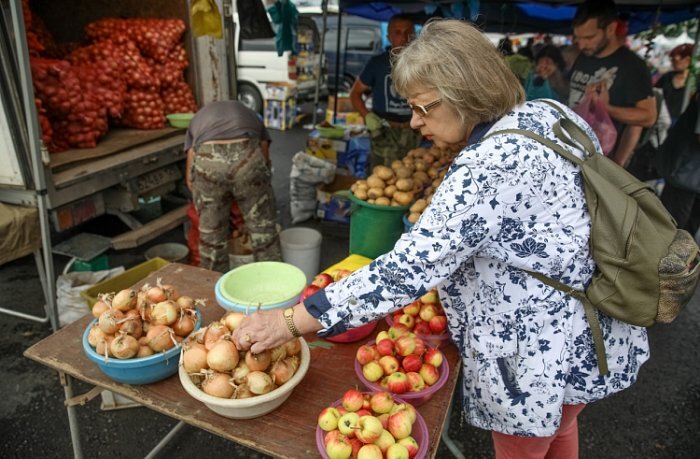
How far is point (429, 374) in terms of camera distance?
1648 mm

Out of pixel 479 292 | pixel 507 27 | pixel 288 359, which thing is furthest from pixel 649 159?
pixel 288 359

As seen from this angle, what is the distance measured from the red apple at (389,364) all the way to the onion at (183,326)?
74 centimetres

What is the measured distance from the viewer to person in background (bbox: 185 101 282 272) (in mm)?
3625

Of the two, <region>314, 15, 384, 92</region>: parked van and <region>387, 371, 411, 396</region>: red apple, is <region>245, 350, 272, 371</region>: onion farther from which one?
<region>314, 15, 384, 92</region>: parked van

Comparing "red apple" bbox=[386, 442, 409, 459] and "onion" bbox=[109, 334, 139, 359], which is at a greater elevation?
"onion" bbox=[109, 334, 139, 359]

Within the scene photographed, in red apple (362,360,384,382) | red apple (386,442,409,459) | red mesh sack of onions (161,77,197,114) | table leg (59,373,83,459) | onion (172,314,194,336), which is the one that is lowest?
table leg (59,373,83,459)

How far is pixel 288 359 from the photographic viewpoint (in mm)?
1562

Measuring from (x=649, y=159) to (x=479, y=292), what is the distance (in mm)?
5096

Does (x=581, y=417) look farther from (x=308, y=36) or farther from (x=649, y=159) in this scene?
(x=308, y=36)

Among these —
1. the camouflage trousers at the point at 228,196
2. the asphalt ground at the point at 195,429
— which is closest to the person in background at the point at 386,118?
the camouflage trousers at the point at 228,196

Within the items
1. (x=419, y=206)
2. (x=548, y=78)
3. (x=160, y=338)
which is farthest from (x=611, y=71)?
(x=160, y=338)

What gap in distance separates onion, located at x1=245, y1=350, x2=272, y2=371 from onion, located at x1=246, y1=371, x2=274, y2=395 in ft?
0.06

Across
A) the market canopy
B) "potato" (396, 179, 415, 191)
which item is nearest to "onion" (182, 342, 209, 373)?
"potato" (396, 179, 415, 191)

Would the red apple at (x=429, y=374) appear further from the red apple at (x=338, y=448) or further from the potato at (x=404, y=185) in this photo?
the potato at (x=404, y=185)
